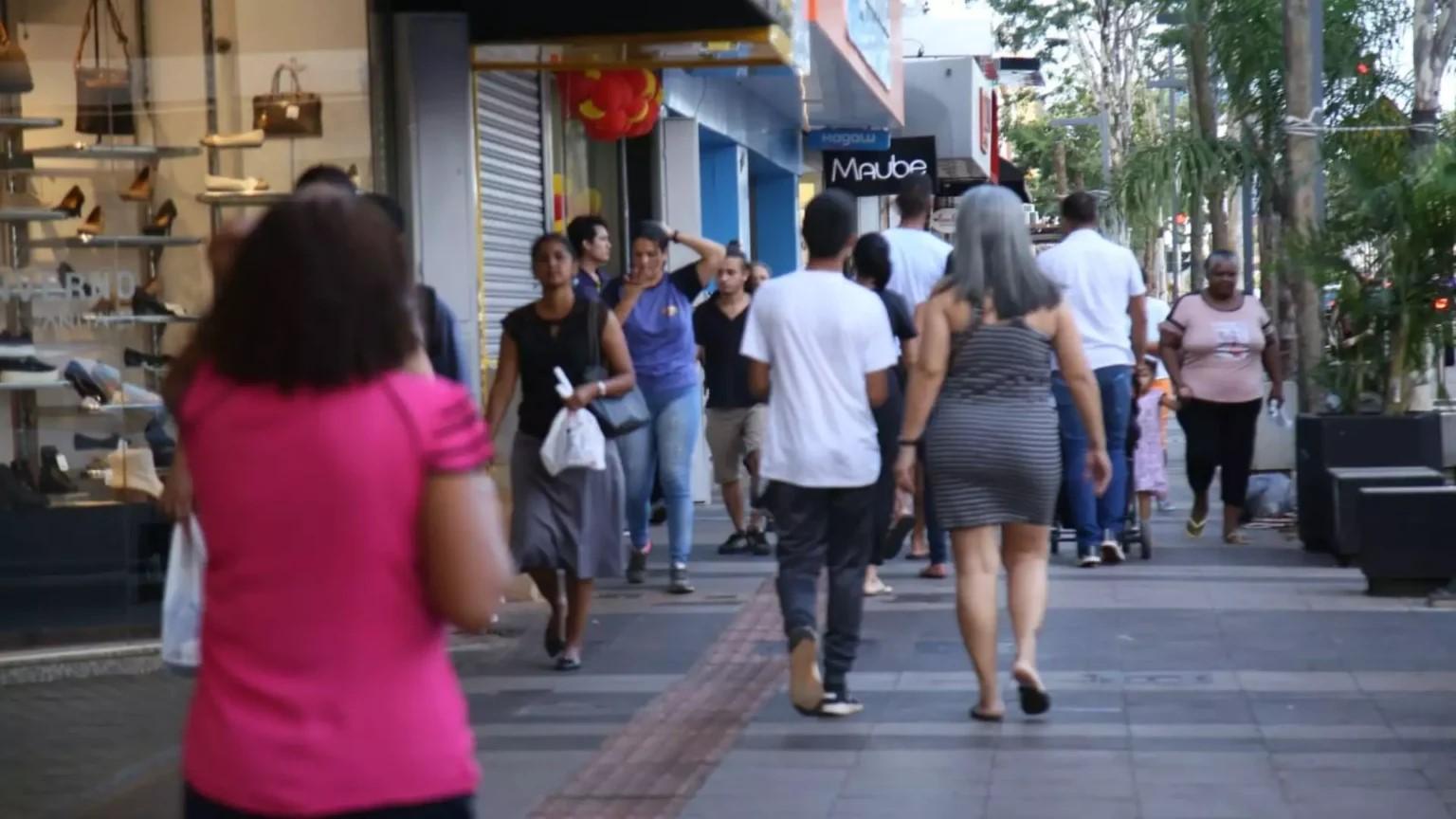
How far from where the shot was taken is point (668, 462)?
37.4 ft

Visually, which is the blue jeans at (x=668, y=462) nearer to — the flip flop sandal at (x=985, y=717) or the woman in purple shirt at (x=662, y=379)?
the woman in purple shirt at (x=662, y=379)

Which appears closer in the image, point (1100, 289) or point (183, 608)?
point (183, 608)

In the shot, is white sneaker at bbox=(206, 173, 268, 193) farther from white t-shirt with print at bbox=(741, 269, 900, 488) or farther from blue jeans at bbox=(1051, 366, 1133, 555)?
blue jeans at bbox=(1051, 366, 1133, 555)

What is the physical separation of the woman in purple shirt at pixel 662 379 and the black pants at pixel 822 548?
139 inches

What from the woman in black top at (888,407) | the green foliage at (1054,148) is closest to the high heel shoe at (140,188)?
the woman in black top at (888,407)

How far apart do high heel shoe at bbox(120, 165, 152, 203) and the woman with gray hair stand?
4019mm

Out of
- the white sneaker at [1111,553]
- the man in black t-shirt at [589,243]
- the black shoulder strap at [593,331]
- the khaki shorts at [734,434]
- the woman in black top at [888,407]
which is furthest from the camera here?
the khaki shorts at [734,434]

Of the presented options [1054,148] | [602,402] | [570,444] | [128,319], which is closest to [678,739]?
[570,444]

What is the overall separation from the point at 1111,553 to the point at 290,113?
500cm

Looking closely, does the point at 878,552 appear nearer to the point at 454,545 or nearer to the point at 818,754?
the point at 818,754

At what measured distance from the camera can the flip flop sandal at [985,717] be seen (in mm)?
7508

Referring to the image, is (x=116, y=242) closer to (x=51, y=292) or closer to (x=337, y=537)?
(x=51, y=292)

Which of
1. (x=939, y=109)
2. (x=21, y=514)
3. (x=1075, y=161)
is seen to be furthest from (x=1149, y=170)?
(x=1075, y=161)

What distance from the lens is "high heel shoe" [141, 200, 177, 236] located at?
988cm
